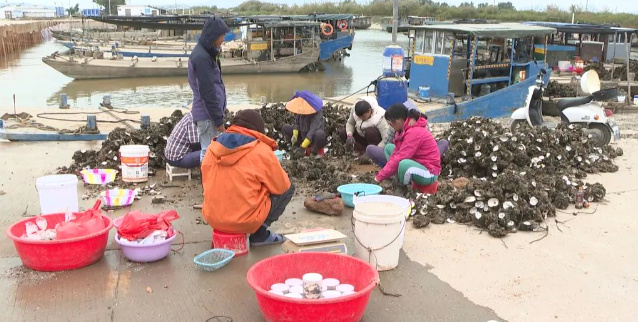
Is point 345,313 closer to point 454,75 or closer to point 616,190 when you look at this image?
point 616,190

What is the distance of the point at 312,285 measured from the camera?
3.14 meters

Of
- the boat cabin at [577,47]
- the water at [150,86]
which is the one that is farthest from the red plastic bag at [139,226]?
the boat cabin at [577,47]

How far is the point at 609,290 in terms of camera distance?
11.8 ft

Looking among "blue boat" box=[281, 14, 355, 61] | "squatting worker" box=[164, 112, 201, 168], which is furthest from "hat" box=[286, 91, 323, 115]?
"blue boat" box=[281, 14, 355, 61]

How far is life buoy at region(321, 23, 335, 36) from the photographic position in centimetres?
3341

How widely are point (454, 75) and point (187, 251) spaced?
905 cm

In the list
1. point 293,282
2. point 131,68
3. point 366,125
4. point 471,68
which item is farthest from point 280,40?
point 293,282

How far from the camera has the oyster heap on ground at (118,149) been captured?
6.23m

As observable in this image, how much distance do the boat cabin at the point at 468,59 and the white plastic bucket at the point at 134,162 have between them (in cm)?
740

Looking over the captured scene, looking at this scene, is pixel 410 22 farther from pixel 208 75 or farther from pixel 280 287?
pixel 280 287

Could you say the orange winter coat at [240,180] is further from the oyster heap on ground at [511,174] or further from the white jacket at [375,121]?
the white jacket at [375,121]

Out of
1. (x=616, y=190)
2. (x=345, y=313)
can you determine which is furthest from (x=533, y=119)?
(x=345, y=313)

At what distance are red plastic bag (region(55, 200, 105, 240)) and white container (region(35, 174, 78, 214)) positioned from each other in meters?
0.73

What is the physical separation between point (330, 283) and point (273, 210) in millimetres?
948
